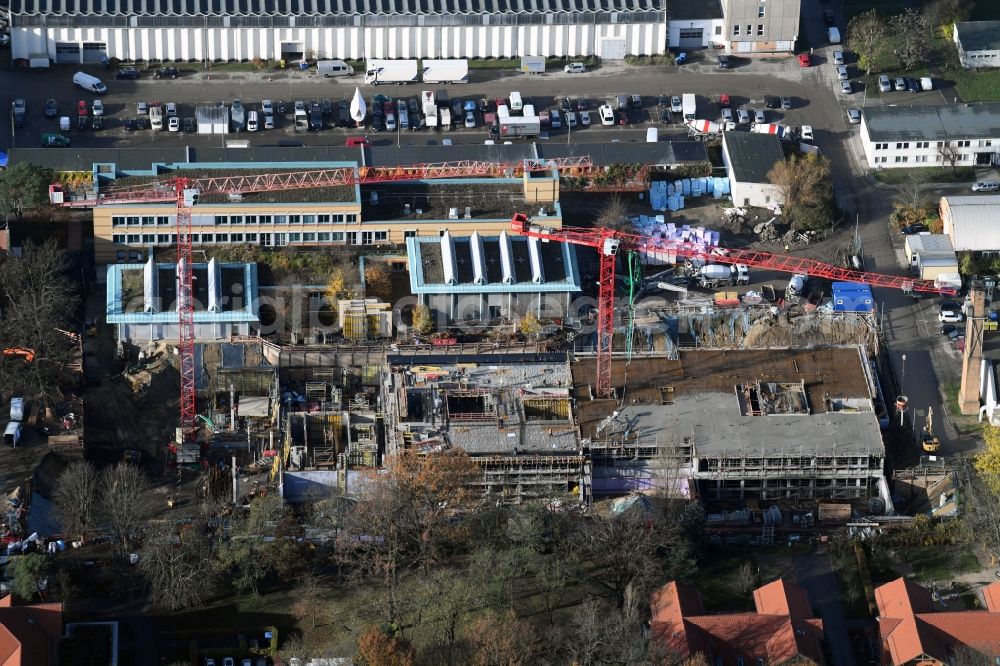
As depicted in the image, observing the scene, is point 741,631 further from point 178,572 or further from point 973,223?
point 973,223

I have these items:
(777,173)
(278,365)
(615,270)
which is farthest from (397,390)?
(777,173)

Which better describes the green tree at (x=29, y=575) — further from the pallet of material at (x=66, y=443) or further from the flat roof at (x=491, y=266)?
the flat roof at (x=491, y=266)

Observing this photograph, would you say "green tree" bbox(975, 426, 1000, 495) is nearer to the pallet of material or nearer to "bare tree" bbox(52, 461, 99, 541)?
"bare tree" bbox(52, 461, 99, 541)

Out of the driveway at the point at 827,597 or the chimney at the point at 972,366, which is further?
the chimney at the point at 972,366

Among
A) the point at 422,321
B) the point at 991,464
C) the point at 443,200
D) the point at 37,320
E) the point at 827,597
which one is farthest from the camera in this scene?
the point at 443,200

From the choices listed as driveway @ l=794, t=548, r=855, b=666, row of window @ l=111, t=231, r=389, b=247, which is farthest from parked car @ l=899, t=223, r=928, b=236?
row of window @ l=111, t=231, r=389, b=247

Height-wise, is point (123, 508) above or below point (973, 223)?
below

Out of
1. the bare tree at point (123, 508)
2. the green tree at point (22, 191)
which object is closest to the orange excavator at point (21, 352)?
the bare tree at point (123, 508)

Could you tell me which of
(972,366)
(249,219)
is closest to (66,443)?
(249,219)
